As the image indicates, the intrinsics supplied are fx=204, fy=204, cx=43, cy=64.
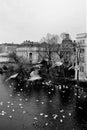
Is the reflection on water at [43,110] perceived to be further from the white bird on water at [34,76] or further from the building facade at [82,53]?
the white bird on water at [34,76]

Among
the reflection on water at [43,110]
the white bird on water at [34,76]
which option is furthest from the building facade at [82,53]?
the reflection on water at [43,110]

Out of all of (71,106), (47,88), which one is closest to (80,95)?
(71,106)

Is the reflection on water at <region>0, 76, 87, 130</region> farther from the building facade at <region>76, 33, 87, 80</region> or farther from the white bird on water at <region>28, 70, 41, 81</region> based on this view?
the white bird on water at <region>28, 70, 41, 81</region>

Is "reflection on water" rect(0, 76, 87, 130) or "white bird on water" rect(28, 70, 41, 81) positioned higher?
"white bird on water" rect(28, 70, 41, 81)

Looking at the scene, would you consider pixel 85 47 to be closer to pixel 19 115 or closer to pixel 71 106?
pixel 71 106

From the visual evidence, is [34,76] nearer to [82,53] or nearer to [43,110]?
[82,53]

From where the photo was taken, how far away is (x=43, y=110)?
49.5 ft

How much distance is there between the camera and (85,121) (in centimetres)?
1293

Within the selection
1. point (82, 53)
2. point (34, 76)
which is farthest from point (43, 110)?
point (82, 53)

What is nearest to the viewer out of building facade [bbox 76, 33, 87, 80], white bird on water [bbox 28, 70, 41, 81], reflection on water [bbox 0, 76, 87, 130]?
reflection on water [bbox 0, 76, 87, 130]

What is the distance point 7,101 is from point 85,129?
788cm

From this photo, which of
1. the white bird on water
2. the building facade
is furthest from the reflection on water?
the white bird on water

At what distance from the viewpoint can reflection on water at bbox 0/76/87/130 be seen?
40.7ft

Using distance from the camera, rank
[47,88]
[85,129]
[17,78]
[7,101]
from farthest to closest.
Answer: [17,78], [47,88], [7,101], [85,129]
